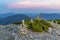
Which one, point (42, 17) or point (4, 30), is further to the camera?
point (42, 17)

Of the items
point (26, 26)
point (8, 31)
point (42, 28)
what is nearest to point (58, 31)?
point (42, 28)

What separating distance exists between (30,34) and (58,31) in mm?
1790

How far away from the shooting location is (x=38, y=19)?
14.2 m

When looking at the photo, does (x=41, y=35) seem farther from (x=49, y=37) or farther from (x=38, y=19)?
(x=38, y=19)

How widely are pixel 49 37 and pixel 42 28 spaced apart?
2.65 feet

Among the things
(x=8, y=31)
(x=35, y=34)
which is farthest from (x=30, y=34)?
(x=8, y=31)

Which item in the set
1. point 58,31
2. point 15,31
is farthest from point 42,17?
point 15,31

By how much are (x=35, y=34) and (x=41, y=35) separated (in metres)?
0.33

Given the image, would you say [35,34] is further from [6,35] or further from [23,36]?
[6,35]

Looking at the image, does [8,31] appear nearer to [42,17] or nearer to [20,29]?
[20,29]

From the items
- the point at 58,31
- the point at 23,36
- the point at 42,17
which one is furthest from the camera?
the point at 42,17

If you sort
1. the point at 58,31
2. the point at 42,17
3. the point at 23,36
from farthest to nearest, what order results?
the point at 42,17 < the point at 58,31 < the point at 23,36

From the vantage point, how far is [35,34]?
1294cm

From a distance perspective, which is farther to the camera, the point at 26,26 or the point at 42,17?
the point at 42,17
